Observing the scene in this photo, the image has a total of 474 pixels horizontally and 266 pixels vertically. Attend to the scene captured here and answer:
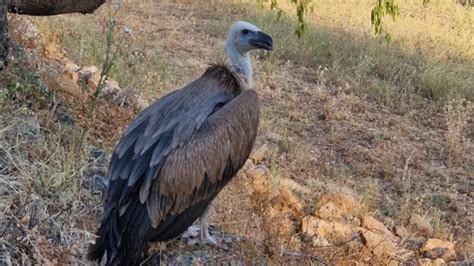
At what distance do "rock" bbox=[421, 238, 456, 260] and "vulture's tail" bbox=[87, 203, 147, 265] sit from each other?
9.80 ft

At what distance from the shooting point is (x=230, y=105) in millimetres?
4215

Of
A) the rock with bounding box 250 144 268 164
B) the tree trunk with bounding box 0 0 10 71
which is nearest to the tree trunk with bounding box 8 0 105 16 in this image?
the tree trunk with bounding box 0 0 10 71

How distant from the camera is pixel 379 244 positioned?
533 cm

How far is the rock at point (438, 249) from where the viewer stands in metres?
5.94

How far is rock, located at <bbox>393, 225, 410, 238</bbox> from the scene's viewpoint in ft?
20.9

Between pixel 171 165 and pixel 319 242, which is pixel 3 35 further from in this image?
pixel 319 242

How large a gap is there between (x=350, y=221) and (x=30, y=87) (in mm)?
2874

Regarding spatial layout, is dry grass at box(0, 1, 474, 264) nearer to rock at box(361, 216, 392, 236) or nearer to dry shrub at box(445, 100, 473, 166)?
dry shrub at box(445, 100, 473, 166)

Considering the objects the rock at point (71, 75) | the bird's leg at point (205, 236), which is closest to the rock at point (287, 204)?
the bird's leg at point (205, 236)

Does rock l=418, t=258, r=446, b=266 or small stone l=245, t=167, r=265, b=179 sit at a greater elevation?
small stone l=245, t=167, r=265, b=179

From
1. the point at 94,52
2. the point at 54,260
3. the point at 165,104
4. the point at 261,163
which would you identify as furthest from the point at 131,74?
the point at 54,260

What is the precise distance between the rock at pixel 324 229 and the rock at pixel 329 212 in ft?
0.89

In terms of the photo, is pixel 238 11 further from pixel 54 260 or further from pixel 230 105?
pixel 54 260

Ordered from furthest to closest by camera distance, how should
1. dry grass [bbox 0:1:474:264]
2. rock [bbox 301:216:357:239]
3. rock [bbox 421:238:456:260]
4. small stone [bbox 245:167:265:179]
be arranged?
small stone [bbox 245:167:265:179] → rock [bbox 421:238:456:260] → rock [bbox 301:216:357:239] → dry grass [bbox 0:1:474:264]
